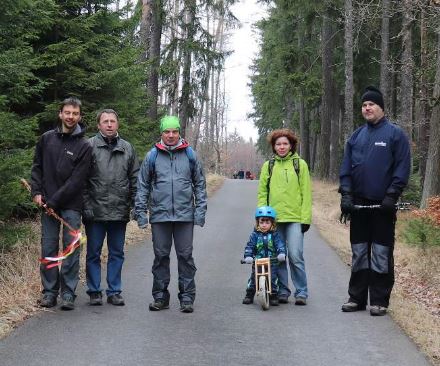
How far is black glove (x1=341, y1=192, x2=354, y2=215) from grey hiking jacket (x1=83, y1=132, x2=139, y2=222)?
7.87 ft

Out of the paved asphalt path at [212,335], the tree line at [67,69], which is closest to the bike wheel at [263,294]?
the paved asphalt path at [212,335]

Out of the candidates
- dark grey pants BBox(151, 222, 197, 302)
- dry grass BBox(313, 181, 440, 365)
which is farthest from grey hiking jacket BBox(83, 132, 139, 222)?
dry grass BBox(313, 181, 440, 365)

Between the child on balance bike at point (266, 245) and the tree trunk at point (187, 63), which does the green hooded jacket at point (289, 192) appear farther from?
the tree trunk at point (187, 63)

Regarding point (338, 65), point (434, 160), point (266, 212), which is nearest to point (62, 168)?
point (266, 212)

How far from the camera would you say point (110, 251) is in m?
7.05

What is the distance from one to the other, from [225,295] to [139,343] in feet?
7.91

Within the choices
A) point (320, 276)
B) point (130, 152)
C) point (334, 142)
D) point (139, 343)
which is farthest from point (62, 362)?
point (334, 142)

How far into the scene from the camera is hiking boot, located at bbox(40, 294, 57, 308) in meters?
6.48

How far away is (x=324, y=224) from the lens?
1684 centimetres

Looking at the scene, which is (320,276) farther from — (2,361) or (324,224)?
(324,224)

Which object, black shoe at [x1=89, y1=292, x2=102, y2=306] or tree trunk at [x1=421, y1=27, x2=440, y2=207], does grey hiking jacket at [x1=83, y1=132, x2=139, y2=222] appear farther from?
tree trunk at [x1=421, y1=27, x2=440, y2=207]

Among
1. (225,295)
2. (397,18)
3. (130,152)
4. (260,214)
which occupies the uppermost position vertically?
(397,18)

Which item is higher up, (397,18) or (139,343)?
(397,18)

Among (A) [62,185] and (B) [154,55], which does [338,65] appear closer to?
(B) [154,55]
